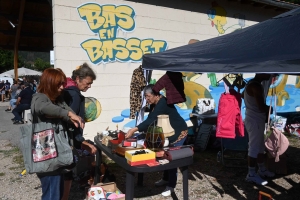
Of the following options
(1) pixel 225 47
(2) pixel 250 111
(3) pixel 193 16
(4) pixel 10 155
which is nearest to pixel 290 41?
(1) pixel 225 47

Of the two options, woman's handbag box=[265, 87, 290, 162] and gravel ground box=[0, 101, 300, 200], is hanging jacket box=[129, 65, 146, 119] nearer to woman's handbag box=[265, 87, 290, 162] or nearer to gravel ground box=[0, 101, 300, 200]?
gravel ground box=[0, 101, 300, 200]

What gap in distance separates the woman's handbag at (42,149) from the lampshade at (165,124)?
1.20 metres

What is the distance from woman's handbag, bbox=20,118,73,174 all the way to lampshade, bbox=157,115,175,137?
1.20 meters

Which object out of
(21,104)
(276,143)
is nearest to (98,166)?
(276,143)

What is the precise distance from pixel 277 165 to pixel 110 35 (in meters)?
4.10

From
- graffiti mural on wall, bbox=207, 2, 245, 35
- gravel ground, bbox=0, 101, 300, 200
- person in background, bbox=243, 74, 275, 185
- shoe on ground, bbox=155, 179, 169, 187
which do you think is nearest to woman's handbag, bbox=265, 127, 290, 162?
person in background, bbox=243, 74, 275, 185

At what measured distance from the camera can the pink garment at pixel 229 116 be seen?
353 centimetres

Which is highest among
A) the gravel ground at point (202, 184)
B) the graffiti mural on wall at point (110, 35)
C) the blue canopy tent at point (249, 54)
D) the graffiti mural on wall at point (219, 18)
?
the graffiti mural on wall at point (219, 18)

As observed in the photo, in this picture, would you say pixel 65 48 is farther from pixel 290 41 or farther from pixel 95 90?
pixel 290 41

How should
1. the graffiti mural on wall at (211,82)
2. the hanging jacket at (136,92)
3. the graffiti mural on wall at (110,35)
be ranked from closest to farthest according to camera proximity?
the hanging jacket at (136,92)
the graffiti mural on wall at (110,35)
the graffiti mural on wall at (211,82)

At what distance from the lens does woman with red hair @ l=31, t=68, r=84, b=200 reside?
85.2 inches

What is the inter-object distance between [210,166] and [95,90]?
2.81 metres

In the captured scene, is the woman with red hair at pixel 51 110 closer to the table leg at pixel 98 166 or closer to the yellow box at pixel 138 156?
the yellow box at pixel 138 156

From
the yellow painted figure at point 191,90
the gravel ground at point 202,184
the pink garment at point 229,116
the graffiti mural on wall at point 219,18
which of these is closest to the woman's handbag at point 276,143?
the gravel ground at point 202,184
